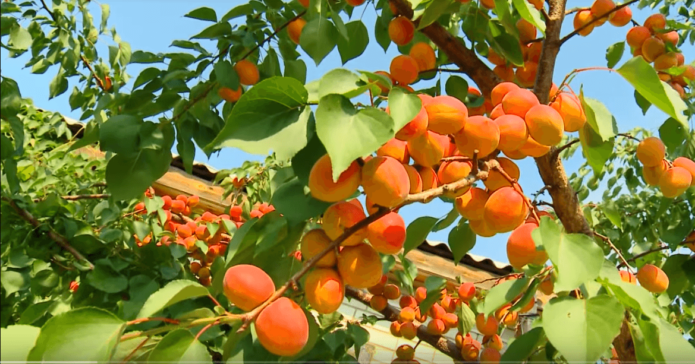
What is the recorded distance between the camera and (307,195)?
0.79 meters

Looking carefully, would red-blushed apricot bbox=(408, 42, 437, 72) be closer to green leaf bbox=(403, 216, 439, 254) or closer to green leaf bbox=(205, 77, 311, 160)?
green leaf bbox=(403, 216, 439, 254)

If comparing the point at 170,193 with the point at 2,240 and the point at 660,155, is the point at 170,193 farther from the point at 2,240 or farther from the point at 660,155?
the point at 660,155

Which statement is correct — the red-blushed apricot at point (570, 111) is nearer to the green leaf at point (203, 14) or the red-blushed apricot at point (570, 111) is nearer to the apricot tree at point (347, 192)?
the apricot tree at point (347, 192)

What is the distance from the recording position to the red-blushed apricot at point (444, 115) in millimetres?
784

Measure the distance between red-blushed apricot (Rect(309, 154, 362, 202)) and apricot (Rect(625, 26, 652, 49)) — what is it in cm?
115

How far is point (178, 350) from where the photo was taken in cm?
64

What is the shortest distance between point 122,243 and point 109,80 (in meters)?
1.00

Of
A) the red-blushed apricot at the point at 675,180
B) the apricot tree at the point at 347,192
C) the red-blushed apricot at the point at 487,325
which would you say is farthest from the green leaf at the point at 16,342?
the red-blushed apricot at the point at 487,325

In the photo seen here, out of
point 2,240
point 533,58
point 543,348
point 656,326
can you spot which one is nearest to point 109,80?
point 2,240

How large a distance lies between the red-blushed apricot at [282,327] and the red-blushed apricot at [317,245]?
0.28 feet

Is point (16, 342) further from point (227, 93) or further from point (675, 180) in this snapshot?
point (675, 180)

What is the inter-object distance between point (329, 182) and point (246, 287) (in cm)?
16

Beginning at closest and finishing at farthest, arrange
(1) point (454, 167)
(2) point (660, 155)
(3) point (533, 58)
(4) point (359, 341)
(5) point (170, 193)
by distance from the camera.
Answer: (1) point (454, 167), (2) point (660, 155), (3) point (533, 58), (4) point (359, 341), (5) point (170, 193)

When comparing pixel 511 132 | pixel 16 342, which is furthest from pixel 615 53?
pixel 16 342
